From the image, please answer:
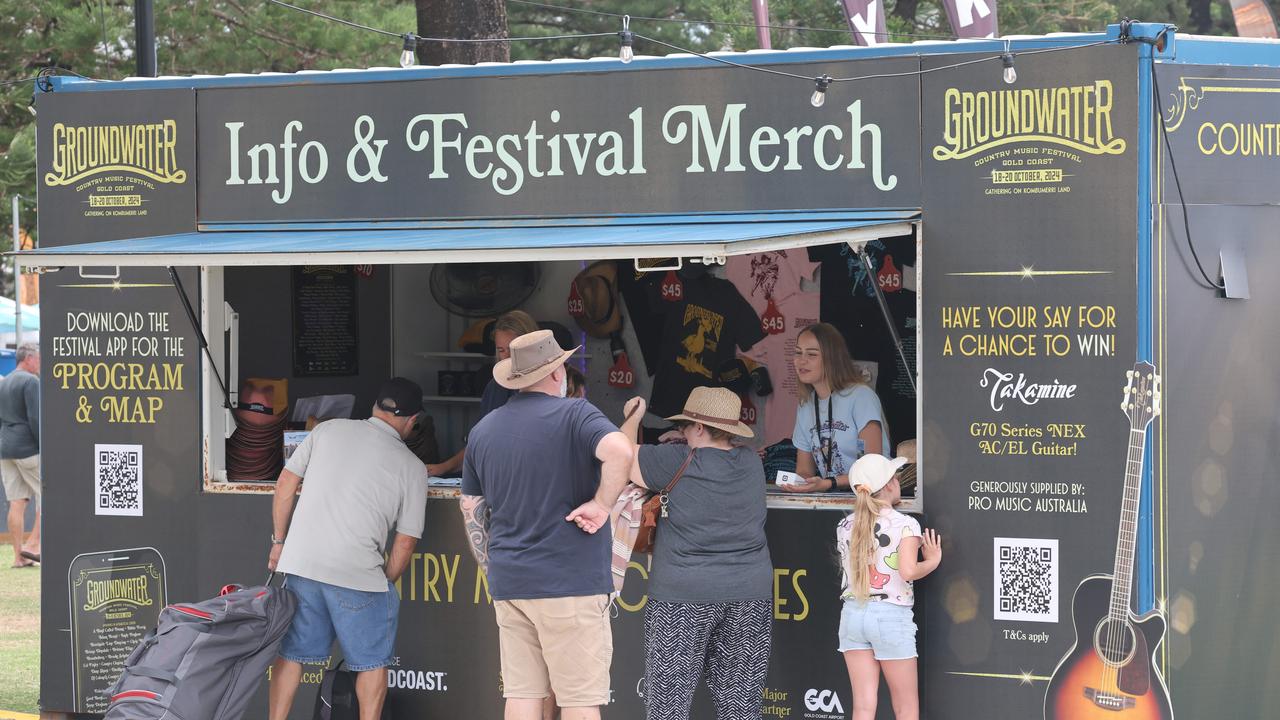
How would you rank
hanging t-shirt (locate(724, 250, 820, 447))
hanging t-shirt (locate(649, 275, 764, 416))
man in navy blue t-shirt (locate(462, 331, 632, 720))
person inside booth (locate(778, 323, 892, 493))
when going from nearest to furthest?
man in navy blue t-shirt (locate(462, 331, 632, 720)) < person inside booth (locate(778, 323, 892, 493)) < hanging t-shirt (locate(724, 250, 820, 447)) < hanging t-shirt (locate(649, 275, 764, 416))

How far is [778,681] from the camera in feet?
20.4

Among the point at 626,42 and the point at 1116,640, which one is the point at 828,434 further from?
the point at 626,42

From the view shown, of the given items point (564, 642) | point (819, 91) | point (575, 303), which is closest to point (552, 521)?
point (564, 642)

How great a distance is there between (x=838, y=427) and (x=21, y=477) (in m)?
7.45

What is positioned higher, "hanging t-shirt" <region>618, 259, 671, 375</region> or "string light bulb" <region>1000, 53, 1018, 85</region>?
"string light bulb" <region>1000, 53, 1018, 85</region>

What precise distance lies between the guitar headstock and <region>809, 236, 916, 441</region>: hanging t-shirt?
1726mm

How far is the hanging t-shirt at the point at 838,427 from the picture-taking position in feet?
21.1

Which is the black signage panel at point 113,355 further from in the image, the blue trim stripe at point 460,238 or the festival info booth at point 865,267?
the blue trim stripe at point 460,238

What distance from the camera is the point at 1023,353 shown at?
19.5 feet

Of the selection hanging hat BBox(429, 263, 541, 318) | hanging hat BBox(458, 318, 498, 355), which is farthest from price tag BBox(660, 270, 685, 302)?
hanging hat BBox(458, 318, 498, 355)

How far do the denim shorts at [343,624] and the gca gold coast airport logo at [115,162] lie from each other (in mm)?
2115

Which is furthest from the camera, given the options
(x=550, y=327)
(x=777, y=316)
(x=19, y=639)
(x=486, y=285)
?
(x=19, y=639)

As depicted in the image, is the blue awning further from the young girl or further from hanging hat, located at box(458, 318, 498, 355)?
hanging hat, located at box(458, 318, 498, 355)

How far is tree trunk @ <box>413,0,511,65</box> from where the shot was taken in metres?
10.7
